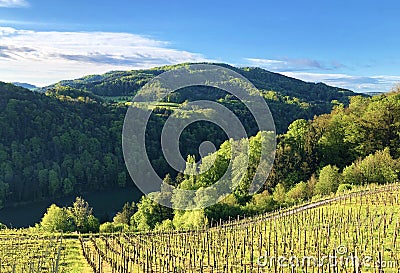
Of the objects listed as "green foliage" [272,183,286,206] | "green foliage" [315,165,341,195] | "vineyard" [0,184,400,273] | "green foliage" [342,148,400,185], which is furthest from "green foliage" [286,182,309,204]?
"vineyard" [0,184,400,273]

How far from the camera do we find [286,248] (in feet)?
56.3

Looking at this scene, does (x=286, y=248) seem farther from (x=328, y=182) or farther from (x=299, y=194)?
(x=328, y=182)

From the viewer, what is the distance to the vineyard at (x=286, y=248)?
1438cm

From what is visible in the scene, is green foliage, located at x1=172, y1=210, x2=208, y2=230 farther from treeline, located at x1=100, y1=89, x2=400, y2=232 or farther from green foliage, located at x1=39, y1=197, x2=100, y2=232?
green foliage, located at x1=39, y1=197, x2=100, y2=232

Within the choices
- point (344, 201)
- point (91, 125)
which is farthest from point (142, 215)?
point (91, 125)

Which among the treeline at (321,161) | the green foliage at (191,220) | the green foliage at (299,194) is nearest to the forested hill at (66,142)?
the treeline at (321,161)

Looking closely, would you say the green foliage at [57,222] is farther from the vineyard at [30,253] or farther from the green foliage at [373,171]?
the green foliage at [373,171]

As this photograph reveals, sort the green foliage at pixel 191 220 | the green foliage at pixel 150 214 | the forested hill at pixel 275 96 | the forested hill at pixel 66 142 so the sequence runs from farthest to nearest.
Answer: the forested hill at pixel 275 96
the forested hill at pixel 66 142
the green foliage at pixel 150 214
the green foliage at pixel 191 220

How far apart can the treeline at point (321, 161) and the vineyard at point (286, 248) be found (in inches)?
481

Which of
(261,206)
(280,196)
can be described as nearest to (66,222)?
(261,206)

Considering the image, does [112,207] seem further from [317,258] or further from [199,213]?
[317,258]

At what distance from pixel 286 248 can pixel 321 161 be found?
1291 inches

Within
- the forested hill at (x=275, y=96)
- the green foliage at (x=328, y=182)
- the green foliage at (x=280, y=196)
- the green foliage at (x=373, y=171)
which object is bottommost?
the green foliage at (x=280, y=196)

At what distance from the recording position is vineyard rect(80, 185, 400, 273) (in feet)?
47.2
